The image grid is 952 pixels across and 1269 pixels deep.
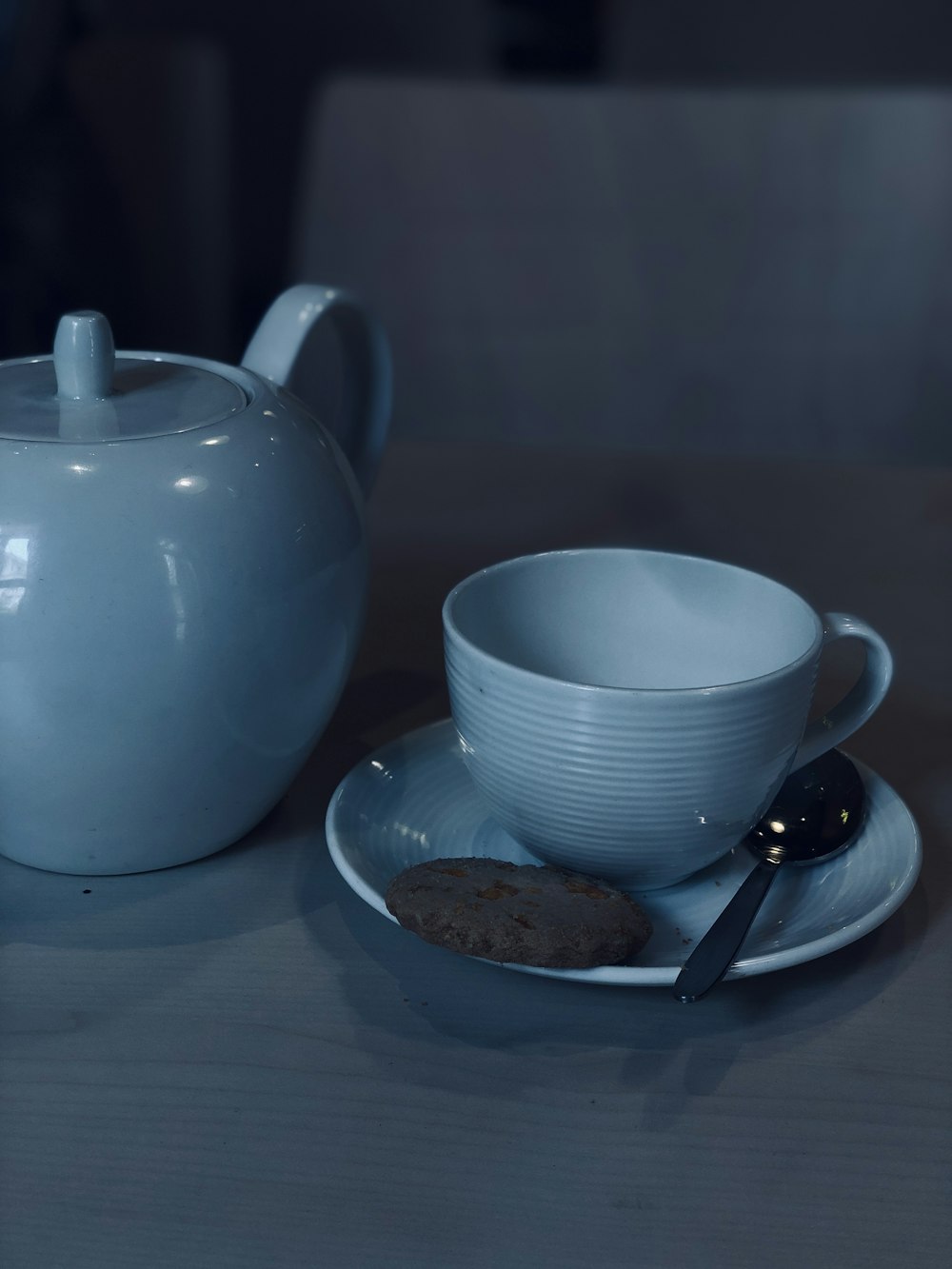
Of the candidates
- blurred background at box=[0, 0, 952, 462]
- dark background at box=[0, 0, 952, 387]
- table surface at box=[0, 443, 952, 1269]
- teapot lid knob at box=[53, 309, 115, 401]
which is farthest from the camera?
dark background at box=[0, 0, 952, 387]

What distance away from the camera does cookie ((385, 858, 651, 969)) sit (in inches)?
12.8

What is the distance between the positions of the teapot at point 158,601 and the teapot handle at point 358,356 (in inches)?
1.6

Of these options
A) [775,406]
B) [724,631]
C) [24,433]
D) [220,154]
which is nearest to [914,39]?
[775,406]

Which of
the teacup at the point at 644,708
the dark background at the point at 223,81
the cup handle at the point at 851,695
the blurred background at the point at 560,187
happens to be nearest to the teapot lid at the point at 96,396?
the teacup at the point at 644,708

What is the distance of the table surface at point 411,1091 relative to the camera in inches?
10.9

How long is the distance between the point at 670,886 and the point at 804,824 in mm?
51

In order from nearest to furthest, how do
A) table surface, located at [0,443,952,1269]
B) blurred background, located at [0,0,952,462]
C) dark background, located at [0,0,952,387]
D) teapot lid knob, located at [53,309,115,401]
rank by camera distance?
table surface, located at [0,443,952,1269], teapot lid knob, located at [53,309,115,401], blurred background, located at [0,0,952,462], dark background, located at [0,0,952,387]

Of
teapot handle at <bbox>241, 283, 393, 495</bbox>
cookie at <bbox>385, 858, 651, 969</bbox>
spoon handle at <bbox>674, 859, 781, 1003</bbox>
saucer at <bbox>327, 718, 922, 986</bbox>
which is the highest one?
teapot handle at <bbox>241, 283, 393, 495</bbox>

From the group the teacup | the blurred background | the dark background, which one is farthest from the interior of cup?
the dark background

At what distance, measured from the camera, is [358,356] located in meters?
0.50

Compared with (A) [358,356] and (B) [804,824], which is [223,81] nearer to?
(A) [358,356]

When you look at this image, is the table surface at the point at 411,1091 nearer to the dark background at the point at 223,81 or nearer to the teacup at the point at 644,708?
the teacup at the point at 644,708

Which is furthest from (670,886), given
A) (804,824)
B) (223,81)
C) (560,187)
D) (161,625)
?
(223,81)

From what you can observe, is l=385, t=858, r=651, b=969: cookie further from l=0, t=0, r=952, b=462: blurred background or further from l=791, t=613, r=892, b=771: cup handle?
l=0, t=0, r=952, b=462: blurred background
